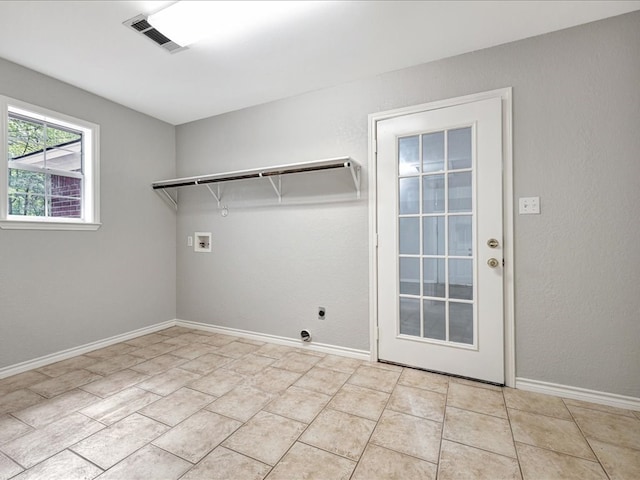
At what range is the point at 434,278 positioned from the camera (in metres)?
2.48

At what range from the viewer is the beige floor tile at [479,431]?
1.61 m

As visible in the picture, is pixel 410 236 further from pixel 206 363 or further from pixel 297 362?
pixel 206 363

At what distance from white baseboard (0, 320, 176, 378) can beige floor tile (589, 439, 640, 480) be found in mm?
3908

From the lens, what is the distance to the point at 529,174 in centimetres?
219

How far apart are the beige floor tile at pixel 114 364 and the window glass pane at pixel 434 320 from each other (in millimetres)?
2539

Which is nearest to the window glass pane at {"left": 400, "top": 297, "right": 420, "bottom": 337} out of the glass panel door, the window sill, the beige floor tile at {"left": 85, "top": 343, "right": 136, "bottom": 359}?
the glass panel door

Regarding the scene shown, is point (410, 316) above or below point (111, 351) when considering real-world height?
above

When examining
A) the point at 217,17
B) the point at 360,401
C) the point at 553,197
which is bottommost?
the point at 360,401

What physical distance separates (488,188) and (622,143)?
790 millimetres

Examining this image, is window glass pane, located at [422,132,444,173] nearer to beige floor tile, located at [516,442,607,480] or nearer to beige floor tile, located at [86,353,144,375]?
beige floor tile, located at [516,442,607,480]

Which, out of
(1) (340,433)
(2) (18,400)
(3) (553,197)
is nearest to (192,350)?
(2) (18,400)

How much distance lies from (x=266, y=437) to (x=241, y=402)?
0.43 metres

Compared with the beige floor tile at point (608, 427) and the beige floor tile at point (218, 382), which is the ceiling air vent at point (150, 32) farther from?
the beige floor tile at point (608, 427)

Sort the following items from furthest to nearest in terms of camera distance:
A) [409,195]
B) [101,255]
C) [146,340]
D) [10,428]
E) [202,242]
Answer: [202,242], [146,340], [101,255], [409,195], [10,428]
